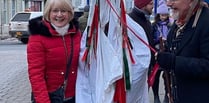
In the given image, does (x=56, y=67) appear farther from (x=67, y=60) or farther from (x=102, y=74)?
(x=102, y=74)

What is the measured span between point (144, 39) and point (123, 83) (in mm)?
465

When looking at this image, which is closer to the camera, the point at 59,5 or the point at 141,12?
the point at 59,5

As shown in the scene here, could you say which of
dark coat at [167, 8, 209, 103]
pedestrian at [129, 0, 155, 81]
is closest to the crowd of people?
dark coat at [167, 8, 209, 103]

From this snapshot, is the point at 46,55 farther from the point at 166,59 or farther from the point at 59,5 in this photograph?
the point at 166,59

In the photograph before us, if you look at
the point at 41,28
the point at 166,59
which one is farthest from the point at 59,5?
the point at 166,59

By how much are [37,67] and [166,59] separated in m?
1.02

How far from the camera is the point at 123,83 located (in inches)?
152

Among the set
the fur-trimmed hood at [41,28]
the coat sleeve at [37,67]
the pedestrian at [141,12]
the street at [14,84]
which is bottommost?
the street at [14,84]

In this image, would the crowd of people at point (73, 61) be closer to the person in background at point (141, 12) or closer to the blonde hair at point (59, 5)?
the blonde hair at point (59, 5)

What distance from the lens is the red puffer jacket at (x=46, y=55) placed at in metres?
3.77

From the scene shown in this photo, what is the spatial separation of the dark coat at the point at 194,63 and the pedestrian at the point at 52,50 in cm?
89

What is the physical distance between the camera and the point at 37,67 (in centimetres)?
377

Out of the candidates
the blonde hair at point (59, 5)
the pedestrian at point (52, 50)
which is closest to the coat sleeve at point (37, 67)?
the pedestrian at point (52, 50)

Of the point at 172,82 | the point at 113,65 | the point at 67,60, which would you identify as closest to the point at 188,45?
the point at 172,82
